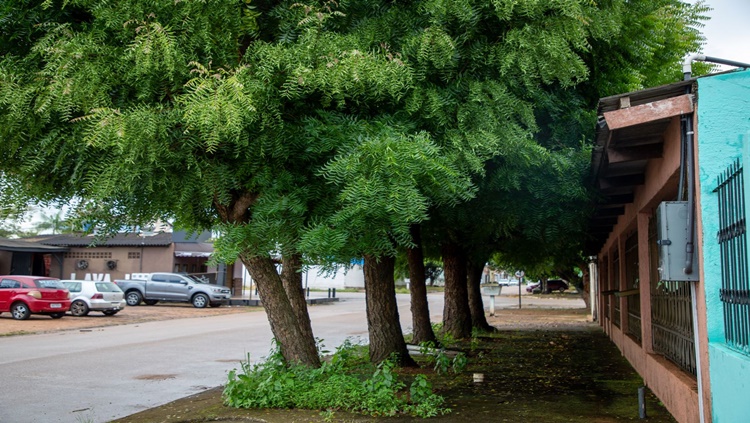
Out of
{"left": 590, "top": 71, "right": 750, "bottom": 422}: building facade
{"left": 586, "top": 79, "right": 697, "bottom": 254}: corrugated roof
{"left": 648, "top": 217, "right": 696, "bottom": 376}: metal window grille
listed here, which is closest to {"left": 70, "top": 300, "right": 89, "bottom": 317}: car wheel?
{"left": 586, "top": 79, "right": 697, "bottom": 254}: corrugated roof

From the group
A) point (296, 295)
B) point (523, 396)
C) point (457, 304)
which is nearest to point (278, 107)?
point (296, 295)

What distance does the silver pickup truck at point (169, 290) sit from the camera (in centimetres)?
3406

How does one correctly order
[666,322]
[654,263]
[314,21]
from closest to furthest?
[314,21] < [666,322] < [654,263]

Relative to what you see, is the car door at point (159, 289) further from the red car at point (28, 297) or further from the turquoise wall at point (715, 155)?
the turquoise wall at point (715, 155)

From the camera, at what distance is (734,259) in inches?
188

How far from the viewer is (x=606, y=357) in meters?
14.8

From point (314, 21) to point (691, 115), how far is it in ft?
11.2

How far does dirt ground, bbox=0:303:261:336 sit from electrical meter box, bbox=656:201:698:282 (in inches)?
741

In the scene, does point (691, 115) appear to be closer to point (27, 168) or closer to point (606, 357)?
point (27, 168)

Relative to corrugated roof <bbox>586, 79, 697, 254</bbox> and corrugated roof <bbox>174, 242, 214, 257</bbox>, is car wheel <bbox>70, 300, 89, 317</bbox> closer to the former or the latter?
corrugated roof <bbox>174, 242, 214, 257</bbox>

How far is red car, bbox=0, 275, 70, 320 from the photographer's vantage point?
23.9 metres

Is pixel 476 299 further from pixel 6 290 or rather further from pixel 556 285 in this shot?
pixel 556 285

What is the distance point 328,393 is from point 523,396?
291 centimetres

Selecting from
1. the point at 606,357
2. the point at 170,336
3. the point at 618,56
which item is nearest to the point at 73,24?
the point at 618,56
